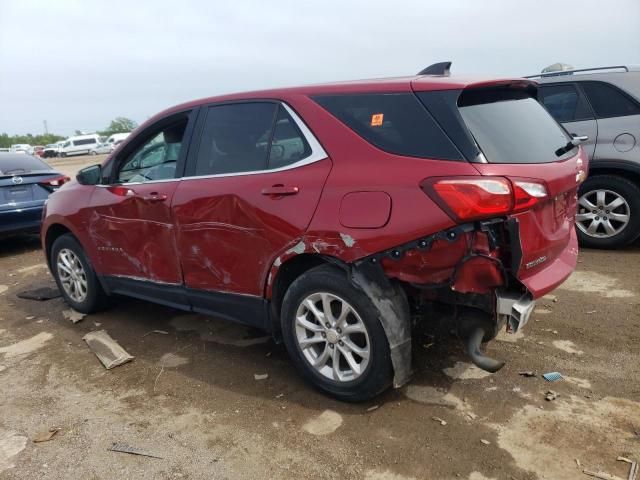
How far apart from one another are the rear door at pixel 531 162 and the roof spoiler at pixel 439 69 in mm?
361

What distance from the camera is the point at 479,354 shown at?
9.06ft

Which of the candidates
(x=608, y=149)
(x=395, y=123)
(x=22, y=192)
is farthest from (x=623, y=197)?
(x=22, y=192)

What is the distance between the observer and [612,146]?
5520 mm

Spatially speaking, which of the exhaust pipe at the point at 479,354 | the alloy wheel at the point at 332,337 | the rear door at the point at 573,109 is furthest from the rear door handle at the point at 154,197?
the rear door at the point at 573,109

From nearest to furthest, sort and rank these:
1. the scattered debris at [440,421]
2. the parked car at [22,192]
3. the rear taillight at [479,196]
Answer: the rear taillight at [479,196], the scattered debris at [440,421], the parked car at [22,192]

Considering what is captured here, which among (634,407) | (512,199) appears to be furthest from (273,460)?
(634,407)

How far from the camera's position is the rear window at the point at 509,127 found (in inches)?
105

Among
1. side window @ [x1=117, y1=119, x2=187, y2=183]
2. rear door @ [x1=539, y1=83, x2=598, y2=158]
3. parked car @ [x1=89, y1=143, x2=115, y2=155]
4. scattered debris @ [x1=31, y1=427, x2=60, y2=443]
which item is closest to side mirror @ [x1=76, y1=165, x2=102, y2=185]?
side window @ [x1=117, y1=119, x2=187, y2=183]

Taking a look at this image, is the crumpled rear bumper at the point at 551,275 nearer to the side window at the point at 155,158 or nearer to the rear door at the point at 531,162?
the rear door at the point at 531,162

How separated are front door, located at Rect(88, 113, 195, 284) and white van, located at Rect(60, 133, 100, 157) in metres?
49.2

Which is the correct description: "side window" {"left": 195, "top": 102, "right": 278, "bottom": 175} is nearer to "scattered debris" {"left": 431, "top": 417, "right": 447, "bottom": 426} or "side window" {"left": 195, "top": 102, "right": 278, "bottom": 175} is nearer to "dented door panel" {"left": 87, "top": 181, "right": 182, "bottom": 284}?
"dented door panel" {"left": 87, "top": 181, "right": 182, "bottom": 284}

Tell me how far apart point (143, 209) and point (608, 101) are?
4.91m

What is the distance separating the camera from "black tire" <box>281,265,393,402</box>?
281 cm

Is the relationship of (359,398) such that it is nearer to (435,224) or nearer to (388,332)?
(388,332)
